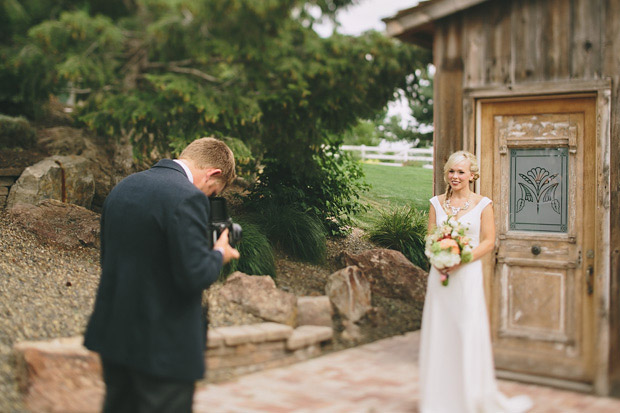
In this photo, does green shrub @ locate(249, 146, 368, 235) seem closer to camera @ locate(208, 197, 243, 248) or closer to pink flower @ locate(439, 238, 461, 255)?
pink flower @ locate(439, 238, 461, 255)

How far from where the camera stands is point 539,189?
17.3 ft

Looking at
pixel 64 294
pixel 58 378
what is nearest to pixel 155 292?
pixel 58 378

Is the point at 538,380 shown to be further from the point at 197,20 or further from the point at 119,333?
the point at 197,20

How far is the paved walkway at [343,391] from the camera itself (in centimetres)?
428

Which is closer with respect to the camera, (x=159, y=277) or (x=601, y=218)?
(x=159, y=277)

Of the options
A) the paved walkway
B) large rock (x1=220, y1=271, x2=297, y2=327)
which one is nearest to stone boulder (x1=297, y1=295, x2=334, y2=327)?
large rock (x1=220, y1=271, x2=297, y2=327)

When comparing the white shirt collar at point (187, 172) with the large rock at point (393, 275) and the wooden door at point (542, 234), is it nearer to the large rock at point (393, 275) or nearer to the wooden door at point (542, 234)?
the wooden door at point (542, 234)

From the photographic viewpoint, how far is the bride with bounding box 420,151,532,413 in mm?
4102

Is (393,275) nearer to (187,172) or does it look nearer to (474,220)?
(474,220)

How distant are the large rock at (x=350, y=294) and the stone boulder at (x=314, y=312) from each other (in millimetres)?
208

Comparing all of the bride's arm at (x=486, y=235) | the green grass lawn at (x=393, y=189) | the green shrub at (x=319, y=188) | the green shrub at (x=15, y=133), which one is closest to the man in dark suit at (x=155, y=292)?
the bride's arm at (x=486, y=235)

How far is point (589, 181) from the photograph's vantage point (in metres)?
5.02

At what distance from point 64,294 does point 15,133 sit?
500 centimetres

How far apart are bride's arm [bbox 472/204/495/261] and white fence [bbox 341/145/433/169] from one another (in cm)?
398
